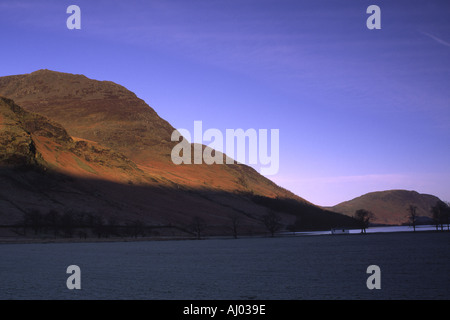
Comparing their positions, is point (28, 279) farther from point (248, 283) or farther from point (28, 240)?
point (28, 240)

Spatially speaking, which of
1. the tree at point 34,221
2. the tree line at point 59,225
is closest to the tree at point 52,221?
the tree line at point 59,225

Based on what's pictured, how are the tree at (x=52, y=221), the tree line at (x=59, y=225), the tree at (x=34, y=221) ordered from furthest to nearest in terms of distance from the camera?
the tree at (x=52, y=221), the tree line at (x=59, y=225), the tree at (x=34, y=221)

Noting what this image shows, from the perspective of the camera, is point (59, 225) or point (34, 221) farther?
point (59, 225)

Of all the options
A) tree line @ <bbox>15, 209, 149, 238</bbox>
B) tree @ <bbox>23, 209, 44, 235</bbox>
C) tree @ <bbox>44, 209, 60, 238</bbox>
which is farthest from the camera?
tree @ <bbox>44, 209, 60, 238</bbox>

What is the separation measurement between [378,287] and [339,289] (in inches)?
125

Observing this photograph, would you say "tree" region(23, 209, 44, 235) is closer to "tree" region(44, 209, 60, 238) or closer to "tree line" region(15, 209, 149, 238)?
"tree line" region(15, 209, 149, 238)

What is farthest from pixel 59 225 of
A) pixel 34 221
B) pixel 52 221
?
pixel 34 221

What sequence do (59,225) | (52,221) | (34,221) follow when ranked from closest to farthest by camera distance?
(34,221) → (52,221) → (59,225)

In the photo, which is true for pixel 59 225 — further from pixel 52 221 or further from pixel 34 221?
pixel 34 221

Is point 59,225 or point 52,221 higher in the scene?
point 52,221

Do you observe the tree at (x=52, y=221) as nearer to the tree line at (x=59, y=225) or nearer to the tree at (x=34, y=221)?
the tree line at (x=59, y=225)

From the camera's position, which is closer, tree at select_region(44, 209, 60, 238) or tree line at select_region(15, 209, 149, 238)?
tree line at select_region(15, 209, 149, 238)

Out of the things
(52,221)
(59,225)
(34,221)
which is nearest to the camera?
(34,221)

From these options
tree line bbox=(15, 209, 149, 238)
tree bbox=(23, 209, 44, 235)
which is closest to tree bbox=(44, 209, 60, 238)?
tree line bbox=(15, 209, 149, 238)
